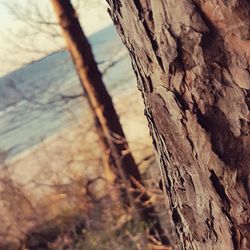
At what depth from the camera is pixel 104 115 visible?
28.1 ft

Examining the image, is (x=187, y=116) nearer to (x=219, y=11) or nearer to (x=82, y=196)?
(x=219, y=11)

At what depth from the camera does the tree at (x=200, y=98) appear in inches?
32.1

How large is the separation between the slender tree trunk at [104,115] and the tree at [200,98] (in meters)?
6.99

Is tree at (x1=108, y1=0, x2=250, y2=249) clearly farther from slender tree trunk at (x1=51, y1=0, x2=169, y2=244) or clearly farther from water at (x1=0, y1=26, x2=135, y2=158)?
water at (x1=0, y1=26, x2=135, y2=158)

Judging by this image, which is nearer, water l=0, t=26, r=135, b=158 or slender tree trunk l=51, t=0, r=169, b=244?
slender tree trunk l=51, t=0, r=169, b=244

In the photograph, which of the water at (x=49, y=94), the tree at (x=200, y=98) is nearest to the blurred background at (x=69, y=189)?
the water at (x=49, y=94)

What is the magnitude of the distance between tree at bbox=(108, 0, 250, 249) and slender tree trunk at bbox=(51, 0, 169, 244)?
22.9 ft

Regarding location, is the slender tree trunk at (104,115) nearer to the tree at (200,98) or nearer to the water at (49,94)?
the water at (49,94)

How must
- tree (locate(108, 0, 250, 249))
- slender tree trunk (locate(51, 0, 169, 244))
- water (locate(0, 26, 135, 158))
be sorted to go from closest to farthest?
tree (locate(108, 0, 250, 249)) → slender tree trunk (locate(51, 0, 169, 244)) → water (locate(0, 26, 135, 158))

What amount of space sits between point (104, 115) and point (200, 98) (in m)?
7.70

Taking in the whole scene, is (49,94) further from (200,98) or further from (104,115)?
(200,98)

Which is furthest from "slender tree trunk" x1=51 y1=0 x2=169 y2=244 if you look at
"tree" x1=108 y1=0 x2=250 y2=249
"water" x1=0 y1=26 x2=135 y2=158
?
"tree" x1=108 y1=0 x2=250 y2=249

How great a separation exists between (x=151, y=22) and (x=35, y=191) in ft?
33.1

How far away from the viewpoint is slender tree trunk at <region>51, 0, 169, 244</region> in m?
8.02
